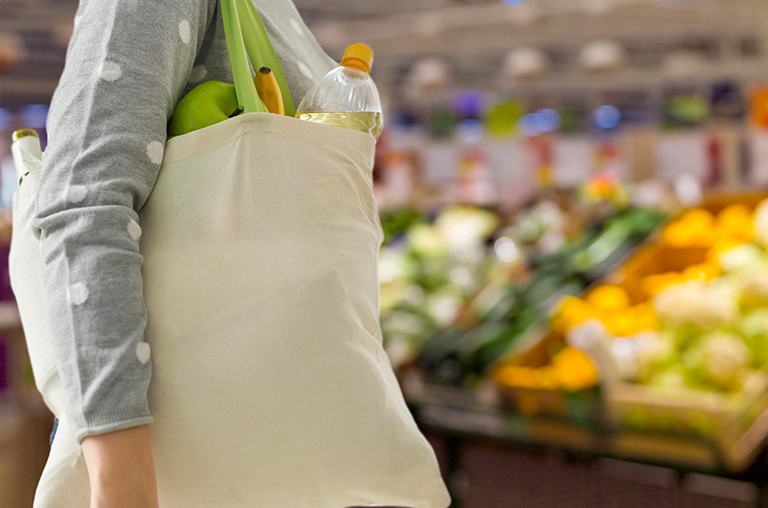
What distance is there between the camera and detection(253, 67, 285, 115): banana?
2.62 feet

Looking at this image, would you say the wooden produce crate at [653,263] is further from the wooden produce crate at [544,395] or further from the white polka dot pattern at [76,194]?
the white polka dot pattern at [76,194]

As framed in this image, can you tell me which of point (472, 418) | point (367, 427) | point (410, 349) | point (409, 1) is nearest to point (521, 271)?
point (410, 349)

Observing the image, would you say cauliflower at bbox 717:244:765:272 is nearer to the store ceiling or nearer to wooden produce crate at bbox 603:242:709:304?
wooden produce crate at bbox 603:242:709:304

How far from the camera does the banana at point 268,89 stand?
80 centimetres

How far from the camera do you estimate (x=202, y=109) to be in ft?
2.45

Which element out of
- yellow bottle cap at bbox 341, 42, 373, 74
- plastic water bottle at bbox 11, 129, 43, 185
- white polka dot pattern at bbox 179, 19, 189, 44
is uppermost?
white polka dot pattern at bbox 179, 19, 189, 44

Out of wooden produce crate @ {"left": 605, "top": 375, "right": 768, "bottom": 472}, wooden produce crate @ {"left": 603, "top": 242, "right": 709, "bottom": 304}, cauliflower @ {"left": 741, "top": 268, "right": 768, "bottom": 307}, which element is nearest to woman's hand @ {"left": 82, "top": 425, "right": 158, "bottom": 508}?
wooden produce crate @ {"left": 605, "top": 375, "right": 768, "bottom": 472}

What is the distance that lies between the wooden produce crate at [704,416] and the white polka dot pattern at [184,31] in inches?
71.9

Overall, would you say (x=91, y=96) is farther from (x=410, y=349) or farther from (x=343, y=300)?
(x=410, y=349)

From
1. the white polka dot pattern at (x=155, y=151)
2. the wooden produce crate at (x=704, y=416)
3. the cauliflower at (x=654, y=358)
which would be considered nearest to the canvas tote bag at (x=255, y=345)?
the white polka dot pattern at (x=155, y=151)

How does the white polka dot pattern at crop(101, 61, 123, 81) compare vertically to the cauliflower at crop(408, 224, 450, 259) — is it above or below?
above

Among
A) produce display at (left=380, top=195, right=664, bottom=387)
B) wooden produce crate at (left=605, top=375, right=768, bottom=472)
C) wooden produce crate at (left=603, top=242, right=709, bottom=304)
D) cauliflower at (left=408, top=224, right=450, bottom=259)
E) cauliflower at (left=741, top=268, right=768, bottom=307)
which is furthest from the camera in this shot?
cauliflower at (left=408, top=224, right=450, bottom=259)

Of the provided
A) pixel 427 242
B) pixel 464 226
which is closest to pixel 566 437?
pixel 427 242

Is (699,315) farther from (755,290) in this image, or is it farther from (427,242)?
(427,242)
